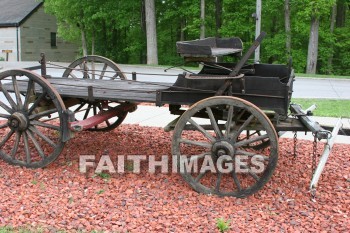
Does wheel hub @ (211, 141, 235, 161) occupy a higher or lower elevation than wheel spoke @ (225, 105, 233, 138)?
lower

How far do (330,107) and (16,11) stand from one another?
34.0m

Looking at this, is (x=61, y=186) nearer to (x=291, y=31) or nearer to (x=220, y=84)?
(x=220, y=84)

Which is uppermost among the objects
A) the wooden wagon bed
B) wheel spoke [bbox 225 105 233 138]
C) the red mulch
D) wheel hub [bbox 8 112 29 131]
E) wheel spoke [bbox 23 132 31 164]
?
the wooden wagon bed

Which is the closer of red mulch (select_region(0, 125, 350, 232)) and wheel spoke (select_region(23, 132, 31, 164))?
red mulch (select_region(0, 125, 350, 232))

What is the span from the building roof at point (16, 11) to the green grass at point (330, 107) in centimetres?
3053

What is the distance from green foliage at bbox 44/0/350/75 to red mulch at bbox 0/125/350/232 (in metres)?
19.6

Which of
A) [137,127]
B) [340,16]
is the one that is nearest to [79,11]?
[340,16]

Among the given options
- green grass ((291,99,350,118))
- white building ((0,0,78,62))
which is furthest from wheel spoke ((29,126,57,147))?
white building ((0,0,78,62))

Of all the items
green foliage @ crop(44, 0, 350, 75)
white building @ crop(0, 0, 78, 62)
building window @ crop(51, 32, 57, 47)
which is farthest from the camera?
building window @ crop(51, 32, 57, 47)

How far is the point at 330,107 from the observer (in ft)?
34.1

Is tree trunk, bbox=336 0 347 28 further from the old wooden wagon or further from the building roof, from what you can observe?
the old wooden wagon

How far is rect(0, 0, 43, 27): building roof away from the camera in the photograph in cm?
3650

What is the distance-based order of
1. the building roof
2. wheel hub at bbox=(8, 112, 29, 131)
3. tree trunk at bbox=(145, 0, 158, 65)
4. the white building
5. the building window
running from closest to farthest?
wheel hub at bbox=(8, 112, 29, 131)
tree trunk at bbox=(145, 0, 158, 65)
the building roof
the white building
the building window

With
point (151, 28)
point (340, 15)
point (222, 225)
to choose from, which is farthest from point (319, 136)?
point (340, 15)
